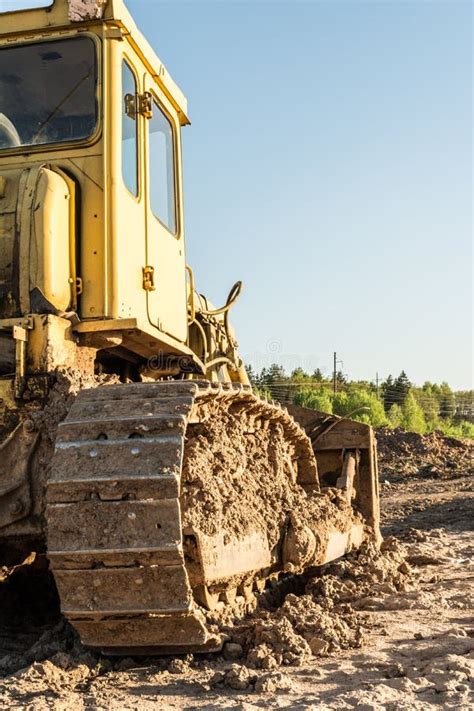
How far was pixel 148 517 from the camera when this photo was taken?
3668mm

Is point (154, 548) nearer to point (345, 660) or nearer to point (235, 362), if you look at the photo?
point (345, 660)

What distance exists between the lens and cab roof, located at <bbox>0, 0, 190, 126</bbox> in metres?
5.28

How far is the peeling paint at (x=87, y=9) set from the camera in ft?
17.3

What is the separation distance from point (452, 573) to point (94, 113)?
4355 millimetres

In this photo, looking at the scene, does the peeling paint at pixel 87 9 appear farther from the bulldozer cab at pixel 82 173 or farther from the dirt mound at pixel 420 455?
the dirt mound at pixel 420 455

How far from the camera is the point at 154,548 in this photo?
3.62 metres

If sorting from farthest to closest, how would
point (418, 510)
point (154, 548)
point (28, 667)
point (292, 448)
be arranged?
point (418, 510) → point (292, 448) → point (28, 667) → point (154, 548)

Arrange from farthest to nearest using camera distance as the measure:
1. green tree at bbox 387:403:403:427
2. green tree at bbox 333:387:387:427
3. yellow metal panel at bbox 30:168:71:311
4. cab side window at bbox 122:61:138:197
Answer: green tree at bbox 387:403:403:427 < green tree at bbox 333:387:387:427 < cab side window at bbox 122:61:138:197 < yellow metal panel at bbox 30:168:71:311

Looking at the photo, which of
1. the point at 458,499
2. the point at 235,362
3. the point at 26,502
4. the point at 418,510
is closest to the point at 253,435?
the point at 26,502

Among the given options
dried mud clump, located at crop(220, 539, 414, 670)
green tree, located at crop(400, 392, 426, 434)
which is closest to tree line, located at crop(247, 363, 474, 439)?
green tree, located at crop(400, 392, 426, 434)

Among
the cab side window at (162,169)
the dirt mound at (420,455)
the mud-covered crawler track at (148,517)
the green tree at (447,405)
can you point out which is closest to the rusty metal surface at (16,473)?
the mud-covered crawler track at (148,517)

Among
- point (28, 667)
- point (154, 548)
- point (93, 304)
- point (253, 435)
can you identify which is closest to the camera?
point (154, 548)

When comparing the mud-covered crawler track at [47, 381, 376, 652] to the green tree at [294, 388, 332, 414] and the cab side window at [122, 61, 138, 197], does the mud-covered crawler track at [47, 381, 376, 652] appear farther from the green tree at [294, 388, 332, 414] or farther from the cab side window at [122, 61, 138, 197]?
the green tree at [294, 388, 332, 414]

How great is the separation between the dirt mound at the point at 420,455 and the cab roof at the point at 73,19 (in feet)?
47.6
